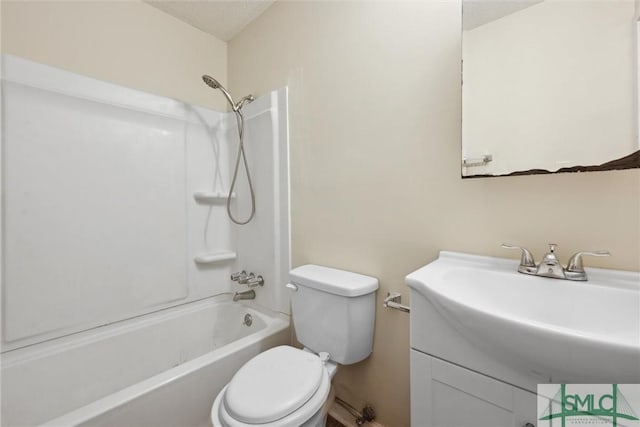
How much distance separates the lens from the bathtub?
97 cm

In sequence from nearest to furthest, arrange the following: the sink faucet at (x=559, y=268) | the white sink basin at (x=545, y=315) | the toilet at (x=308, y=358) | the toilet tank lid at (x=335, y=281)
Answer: the white sink basin at (x=545, y=315) < the sink faucet at (x=559, y=268) < the toilet at (x=308, y=358) < the toilet tank lid at (x=335, y=281)

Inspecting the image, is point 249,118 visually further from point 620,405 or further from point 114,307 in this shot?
point 620,405

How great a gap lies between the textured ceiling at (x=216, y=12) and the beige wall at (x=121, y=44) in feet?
0.21

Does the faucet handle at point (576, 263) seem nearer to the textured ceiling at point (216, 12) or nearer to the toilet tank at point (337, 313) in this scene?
the toilet tank at point (337, 313)

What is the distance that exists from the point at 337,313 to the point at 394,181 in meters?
0.60

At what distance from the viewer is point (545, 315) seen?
0.72 meters

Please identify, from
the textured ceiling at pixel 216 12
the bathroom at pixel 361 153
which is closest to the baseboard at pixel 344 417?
the bathroom at pixel 361 153

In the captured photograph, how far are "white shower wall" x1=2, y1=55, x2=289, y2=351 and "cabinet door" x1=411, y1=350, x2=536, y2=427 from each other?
0.98m

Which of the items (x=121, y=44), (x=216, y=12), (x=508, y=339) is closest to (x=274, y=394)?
(x=508, y=339)

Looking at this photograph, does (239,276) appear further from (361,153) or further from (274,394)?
(361,153)

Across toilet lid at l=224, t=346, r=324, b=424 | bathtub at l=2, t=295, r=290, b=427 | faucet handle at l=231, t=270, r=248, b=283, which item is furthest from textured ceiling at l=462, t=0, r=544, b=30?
faucet handle at l=231, t=270, r=248, b=283

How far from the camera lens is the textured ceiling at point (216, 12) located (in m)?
1.59

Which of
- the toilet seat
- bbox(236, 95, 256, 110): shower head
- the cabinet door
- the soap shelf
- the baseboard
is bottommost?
the baseboard

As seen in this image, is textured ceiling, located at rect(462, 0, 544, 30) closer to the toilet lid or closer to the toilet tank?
the toilet tank
